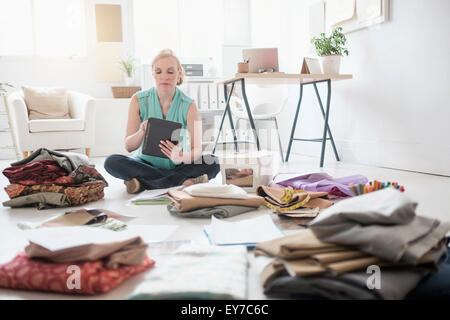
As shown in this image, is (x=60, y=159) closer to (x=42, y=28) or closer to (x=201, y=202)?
(x=201, y=202)

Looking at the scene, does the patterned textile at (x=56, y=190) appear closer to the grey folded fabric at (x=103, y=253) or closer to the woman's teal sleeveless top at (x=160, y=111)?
the woman's teal sleeveless top at (x=160, y=111)

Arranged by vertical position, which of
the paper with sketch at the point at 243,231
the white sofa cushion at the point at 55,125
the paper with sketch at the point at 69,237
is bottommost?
the paper with sketch at the point at 243,231

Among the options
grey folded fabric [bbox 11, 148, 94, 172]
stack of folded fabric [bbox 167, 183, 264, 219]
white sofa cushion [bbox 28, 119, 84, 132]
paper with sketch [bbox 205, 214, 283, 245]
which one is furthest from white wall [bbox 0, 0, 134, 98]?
paper with sketch [bbox 205, 214, 283, 245]

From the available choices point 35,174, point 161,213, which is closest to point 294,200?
point 161,213

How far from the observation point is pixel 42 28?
16.7 ft

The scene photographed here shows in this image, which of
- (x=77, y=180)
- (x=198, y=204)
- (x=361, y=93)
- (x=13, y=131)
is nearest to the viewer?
(x=198, y=204)

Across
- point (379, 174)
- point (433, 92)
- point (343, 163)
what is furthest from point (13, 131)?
point (433, 92)

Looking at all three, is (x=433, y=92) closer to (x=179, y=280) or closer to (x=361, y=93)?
(x=361, y=93)

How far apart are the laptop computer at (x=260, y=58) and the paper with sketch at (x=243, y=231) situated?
2.04 metres

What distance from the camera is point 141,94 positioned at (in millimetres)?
2418

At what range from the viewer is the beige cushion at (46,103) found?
439 centimetres

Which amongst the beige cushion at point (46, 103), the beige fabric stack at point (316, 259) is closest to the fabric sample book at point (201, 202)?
the beige fabric stack at point (316, 259)

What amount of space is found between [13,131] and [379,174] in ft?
11.7

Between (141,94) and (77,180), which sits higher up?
(141,94)
